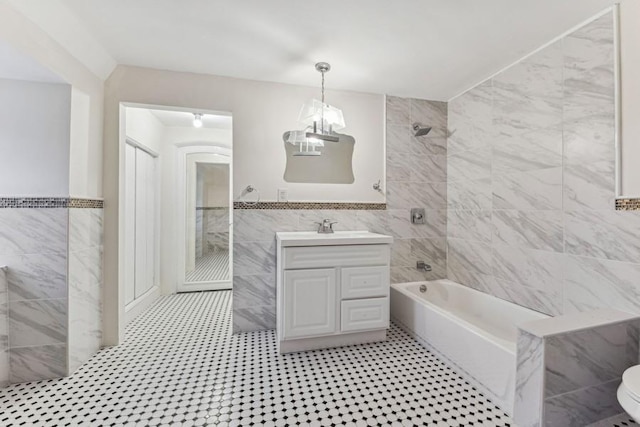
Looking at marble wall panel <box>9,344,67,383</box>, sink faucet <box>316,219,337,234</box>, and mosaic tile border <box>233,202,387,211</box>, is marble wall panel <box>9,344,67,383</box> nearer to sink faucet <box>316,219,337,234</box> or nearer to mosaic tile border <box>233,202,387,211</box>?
mosaic tile border <box>233,202,387,211</box>

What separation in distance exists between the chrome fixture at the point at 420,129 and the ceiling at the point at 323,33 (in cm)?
44

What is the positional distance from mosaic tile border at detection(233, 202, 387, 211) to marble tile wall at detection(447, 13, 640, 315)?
0.88 meters

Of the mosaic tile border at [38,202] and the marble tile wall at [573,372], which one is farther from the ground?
the mosaic tile border at [38,202]

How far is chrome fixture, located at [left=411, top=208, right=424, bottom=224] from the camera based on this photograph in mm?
2855

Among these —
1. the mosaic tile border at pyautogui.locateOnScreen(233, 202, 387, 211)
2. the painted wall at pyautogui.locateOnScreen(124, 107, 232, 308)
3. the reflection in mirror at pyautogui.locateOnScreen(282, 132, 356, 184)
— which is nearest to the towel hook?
the mosaic tile border at pyautogui.locateOnScreen(233, 202, 387, 211)

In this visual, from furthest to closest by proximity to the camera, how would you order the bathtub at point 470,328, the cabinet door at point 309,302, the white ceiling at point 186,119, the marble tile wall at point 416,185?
the white ceiling at point 186,119 → the marble tile wall at point 416,185 → the cabinet door at point 309,302 → the bathtub at point 470,328

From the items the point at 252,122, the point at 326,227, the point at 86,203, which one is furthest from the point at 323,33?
the point at 86,203

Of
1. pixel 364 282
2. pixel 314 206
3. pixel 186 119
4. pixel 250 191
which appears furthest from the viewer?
pixel 186 119

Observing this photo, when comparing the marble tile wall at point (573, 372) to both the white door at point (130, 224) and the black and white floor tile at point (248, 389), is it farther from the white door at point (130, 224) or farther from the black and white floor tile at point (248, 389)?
the white door at point (130, 224)

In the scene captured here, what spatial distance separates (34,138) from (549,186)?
3.38m

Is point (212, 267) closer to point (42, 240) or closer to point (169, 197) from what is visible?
point (169, 197)

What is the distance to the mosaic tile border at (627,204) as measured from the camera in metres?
1.51

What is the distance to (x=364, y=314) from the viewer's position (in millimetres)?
2180

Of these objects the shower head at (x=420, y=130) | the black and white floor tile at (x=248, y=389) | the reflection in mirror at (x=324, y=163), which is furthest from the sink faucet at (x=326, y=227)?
the shower head at (x=420, y=130)
